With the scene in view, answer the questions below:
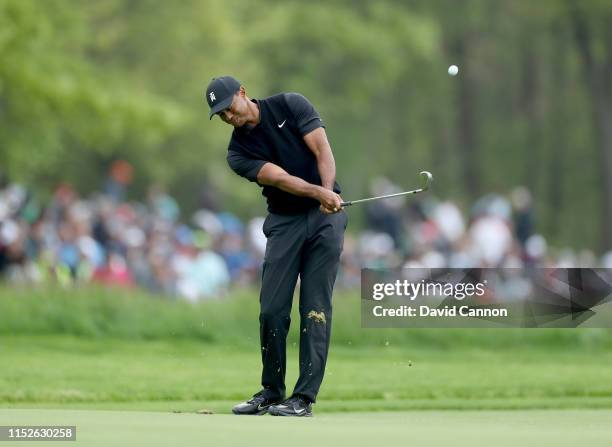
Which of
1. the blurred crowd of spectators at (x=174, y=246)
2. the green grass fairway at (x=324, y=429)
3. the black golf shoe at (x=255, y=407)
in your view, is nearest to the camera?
the green grass fairway at (x=324, y=429)

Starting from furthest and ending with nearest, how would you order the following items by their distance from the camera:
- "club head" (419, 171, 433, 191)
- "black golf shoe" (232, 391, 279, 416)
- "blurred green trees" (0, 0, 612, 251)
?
"blurred green trees" (0, 0, 612, 251) < "club head" (419, 171, 433, 191) < "black golf shoe" (232, 391, 279, 416)

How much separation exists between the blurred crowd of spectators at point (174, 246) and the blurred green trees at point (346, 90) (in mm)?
2027

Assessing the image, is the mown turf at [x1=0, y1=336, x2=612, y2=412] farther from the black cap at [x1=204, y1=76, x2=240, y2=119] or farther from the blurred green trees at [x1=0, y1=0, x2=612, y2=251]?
the blurred green trees at [x1=0, y1=0, x2=612, y2=251]

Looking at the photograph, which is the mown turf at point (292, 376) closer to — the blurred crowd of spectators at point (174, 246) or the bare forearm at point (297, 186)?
the bare forearm at point (297, 186)

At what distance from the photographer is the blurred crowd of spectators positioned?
2056 centimetres

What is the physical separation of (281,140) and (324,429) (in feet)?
7.93

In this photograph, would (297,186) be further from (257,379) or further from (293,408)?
(257,379)

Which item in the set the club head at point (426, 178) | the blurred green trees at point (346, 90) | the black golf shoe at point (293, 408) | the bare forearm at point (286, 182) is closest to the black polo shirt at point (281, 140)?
the bare forearm at point (286, 182)

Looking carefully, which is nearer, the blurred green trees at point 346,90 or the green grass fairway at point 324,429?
the green grass fairway at point 324,429

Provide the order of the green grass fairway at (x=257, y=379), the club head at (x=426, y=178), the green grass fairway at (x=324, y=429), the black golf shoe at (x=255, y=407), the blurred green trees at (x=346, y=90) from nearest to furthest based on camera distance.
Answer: the green grass fairway at (x=324, y=429), the green grass fairway at (x=257, y=379), the black golf shoe at (x=255, y=407), the club head at (x=426, y=178), the blurred green trees at (x=346, y=90)

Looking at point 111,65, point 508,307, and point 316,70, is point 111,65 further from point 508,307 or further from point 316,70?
point 508,307

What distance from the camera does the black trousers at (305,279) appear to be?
1006cm

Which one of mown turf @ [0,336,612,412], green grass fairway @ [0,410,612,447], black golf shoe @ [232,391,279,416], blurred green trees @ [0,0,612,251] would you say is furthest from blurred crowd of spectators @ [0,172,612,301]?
green grass fairway @ [0,410,612,447]

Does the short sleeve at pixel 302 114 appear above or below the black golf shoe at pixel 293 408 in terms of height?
above
